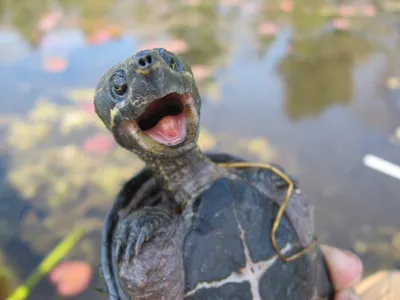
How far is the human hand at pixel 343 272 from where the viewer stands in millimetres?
1203

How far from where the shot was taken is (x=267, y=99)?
2639 mm

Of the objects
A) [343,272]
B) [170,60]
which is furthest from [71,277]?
[170,60]

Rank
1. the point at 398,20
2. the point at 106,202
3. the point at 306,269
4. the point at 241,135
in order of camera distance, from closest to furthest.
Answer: the point at 306,269 < the point at 106,202 < the point at 241,135 < the point at 398,20

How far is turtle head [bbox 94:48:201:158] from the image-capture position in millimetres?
783

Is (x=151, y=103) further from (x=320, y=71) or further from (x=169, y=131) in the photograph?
(x=320, y=71)

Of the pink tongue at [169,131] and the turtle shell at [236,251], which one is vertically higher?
the pink tongue at [169,131]

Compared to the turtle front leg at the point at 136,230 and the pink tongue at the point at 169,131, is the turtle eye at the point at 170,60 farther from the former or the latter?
the turtle front leg at the point at 136,230

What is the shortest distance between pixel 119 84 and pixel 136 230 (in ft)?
1.10

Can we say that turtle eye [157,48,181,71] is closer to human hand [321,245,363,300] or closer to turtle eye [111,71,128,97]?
turtle eye [111,71,128,97]

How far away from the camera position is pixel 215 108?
259 cm

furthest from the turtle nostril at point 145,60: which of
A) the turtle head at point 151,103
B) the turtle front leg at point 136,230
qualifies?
the turtle front leg at point 136,230

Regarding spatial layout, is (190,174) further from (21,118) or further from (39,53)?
(39,53)

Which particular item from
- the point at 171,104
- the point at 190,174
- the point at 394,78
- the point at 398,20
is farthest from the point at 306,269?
the point at 398,20

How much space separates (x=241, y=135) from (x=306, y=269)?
141 cm
